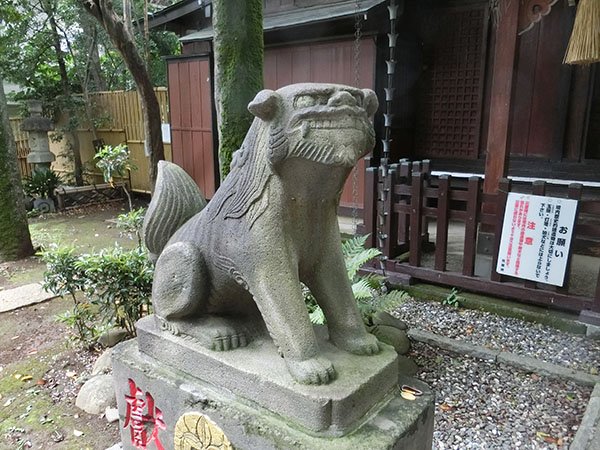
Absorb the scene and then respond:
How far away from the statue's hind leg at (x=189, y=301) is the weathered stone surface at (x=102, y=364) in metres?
1.77

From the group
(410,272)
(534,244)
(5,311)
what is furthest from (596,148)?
(5,311)

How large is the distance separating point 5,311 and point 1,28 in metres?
8.50

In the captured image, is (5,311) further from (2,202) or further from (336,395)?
(336,395)

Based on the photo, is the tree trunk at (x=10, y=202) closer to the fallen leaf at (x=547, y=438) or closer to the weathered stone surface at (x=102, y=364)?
the weathered stone surface at (x=102, y=364)

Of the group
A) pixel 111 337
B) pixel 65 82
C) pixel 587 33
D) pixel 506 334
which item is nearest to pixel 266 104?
pixel 111 337

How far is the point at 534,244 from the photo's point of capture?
423 cm

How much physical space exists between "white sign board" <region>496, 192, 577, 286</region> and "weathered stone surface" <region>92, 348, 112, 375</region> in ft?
11.4

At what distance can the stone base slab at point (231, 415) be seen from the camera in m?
1.73

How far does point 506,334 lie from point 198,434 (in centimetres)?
291

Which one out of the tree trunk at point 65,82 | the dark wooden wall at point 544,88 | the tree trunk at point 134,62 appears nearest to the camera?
the tree trunk at point 134,62

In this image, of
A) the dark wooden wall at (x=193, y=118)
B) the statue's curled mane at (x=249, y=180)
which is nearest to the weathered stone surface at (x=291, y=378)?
the statue's curled mane at (x=249, y=180)

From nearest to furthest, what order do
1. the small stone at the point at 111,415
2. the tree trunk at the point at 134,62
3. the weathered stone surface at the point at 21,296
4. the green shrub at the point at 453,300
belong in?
the small stone at the point at 111,415 → the green shrub at the point at 453,300 → the weathered stone surface at the point at 21,296 → the tree trunk at the point at 134,62

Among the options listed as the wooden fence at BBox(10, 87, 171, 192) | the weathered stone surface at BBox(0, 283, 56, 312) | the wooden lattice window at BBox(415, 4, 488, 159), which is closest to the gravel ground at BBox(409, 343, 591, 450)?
the weathered stone surface at BBox(0, 283, 56, 312)

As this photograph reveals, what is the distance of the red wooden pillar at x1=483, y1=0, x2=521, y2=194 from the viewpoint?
15.2 ft
